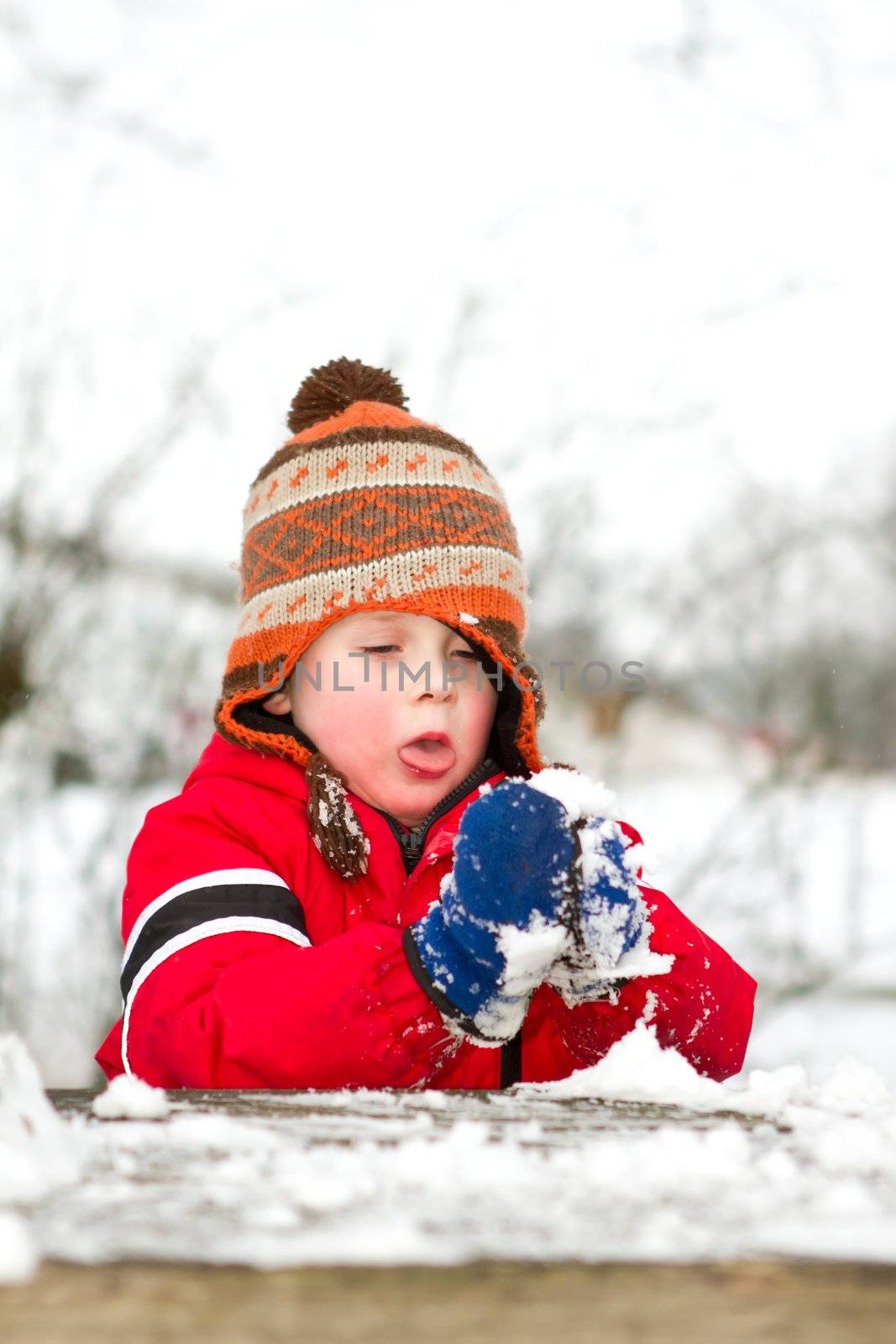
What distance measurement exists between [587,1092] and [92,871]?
88.7 inches

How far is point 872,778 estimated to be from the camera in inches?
140

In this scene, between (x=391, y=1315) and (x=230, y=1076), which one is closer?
(x=391, y=1315)

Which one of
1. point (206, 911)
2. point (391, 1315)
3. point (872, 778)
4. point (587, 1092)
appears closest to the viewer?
point (391, 1315)

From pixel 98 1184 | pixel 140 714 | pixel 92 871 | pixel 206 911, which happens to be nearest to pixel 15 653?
pixel 140 714

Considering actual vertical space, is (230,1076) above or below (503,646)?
below

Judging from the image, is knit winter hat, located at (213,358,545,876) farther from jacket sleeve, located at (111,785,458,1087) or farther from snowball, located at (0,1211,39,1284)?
snowball, located at (0,1211,39,1284)

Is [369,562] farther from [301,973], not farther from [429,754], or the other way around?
[301,973]

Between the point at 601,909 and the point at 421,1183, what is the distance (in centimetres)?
63

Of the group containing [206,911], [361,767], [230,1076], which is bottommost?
[230,1076]

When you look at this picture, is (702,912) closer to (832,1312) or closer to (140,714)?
(140,714)

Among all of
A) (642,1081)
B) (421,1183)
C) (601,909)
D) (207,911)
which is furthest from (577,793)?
(421,1183)

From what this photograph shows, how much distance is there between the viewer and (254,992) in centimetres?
138

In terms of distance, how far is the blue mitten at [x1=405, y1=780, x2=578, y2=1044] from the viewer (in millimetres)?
1202

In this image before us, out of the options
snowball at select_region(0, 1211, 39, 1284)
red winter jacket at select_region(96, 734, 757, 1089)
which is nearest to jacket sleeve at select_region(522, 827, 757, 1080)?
red winter jacket at select_region(96, 734, 757, 1089)
